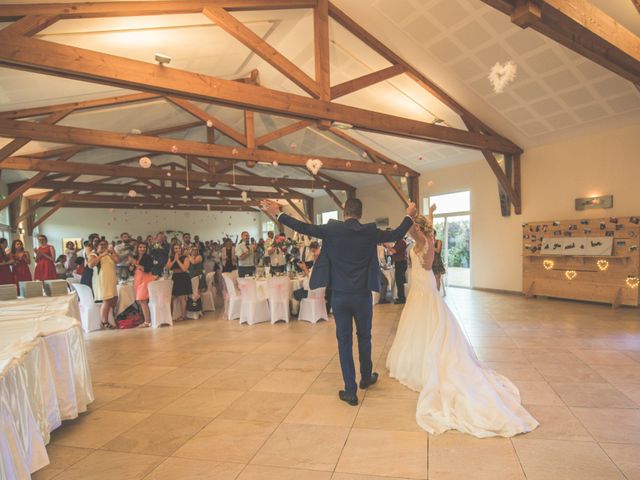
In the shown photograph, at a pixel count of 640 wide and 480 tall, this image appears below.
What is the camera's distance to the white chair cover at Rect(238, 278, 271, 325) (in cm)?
599

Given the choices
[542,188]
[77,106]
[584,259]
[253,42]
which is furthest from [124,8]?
[584,259]

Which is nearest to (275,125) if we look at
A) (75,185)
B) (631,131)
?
(75,185)

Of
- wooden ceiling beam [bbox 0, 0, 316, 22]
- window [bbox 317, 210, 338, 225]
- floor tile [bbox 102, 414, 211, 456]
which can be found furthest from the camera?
window [bbox 317, 210, 338, 225]

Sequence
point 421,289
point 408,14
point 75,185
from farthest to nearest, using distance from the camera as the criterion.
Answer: point 75,185
point 408,14
point 421,289

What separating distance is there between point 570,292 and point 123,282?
27.6 ft

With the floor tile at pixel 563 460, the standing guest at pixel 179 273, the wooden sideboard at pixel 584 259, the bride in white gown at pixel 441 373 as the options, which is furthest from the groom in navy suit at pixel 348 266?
the wooden sideboard at pixel 584 259

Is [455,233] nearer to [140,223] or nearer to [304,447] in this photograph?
[304,447]

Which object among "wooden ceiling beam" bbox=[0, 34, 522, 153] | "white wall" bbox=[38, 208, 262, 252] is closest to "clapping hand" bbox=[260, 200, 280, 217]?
"wooden ceiling beam" bbox=[0, 34, 522, 153]

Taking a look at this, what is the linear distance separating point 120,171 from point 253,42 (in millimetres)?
6551

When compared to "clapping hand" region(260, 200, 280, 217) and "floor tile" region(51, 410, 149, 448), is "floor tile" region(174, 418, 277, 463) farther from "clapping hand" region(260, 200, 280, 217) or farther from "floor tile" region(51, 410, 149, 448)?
"clapping hand" region(260, 200, 280, 217)

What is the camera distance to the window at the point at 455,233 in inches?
385

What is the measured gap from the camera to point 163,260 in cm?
716

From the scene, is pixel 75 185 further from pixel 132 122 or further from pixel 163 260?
pixel 163 260

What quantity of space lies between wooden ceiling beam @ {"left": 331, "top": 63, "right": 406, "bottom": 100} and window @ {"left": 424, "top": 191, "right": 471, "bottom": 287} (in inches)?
169
